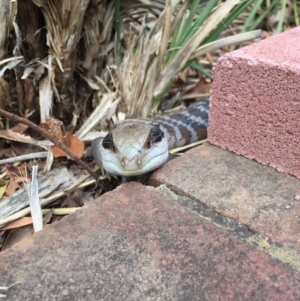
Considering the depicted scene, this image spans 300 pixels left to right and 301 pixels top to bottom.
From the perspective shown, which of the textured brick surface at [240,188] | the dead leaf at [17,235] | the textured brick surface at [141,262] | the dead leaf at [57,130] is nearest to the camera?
the textured brick surface at [141,262]

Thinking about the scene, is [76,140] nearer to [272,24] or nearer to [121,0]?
[121,0]

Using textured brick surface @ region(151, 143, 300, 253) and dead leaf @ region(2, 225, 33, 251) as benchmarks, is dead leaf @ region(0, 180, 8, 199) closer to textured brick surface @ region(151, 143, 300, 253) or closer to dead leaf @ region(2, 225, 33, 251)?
dead leaf @ region(2, 225, 33, 251)

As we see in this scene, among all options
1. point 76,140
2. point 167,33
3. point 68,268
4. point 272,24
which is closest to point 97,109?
point 76,140

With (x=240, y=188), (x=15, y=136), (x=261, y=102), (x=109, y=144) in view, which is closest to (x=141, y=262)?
(x=240, y=188)

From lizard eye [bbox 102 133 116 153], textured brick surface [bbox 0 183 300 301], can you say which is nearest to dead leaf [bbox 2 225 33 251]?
textured brick surface [bbox 0 183 300 301]

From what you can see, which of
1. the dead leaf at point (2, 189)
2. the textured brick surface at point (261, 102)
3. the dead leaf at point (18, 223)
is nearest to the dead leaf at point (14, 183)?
the dead leaf at point (2, 189)

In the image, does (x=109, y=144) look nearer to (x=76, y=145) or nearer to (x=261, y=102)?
(x=76, y=145)

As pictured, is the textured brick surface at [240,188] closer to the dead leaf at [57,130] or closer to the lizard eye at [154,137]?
the lizard eye at [154,137]
